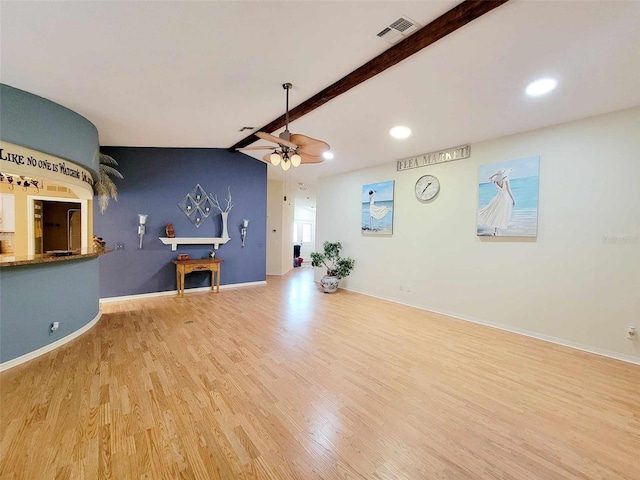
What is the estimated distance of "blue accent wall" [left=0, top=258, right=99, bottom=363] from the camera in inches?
106

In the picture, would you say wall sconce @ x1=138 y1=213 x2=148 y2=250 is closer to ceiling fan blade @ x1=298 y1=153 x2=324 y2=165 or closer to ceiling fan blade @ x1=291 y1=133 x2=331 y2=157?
ceiling fan blade @ x1=298 y1=153 x2=324 y2=165

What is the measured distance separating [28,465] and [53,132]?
130 inches

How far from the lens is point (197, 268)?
573 centimetres

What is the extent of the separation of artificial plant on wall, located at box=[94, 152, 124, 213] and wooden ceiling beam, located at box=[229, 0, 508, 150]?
3.72 m

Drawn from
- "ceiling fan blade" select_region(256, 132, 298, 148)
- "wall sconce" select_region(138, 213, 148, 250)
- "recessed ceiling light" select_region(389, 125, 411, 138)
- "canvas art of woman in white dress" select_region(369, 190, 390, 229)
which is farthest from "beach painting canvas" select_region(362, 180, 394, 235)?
"wall sconce" select_region(138, 213, 148, 250)

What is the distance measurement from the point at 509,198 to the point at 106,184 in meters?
6.55

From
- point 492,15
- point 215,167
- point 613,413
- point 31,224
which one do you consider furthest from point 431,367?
Result: point 31,224

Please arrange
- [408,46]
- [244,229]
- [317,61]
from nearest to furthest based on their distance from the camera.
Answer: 1. [408,46]
2. [317,61]
3. [244,229]

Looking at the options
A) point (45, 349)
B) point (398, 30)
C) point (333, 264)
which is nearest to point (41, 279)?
point (45, 349)

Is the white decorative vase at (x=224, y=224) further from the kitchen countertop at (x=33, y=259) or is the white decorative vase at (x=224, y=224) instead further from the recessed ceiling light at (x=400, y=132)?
the recessed ceiling light at (x=400, y=132)

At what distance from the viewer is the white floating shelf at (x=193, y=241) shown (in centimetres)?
565

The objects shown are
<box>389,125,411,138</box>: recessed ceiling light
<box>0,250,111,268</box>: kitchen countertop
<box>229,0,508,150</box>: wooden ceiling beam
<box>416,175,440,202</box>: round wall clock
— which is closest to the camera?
<box>229,0,508,150</box>: wooden ceiling beam

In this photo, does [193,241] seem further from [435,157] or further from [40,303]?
[435,157]

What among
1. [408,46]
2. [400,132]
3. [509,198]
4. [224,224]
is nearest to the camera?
[408,46]
